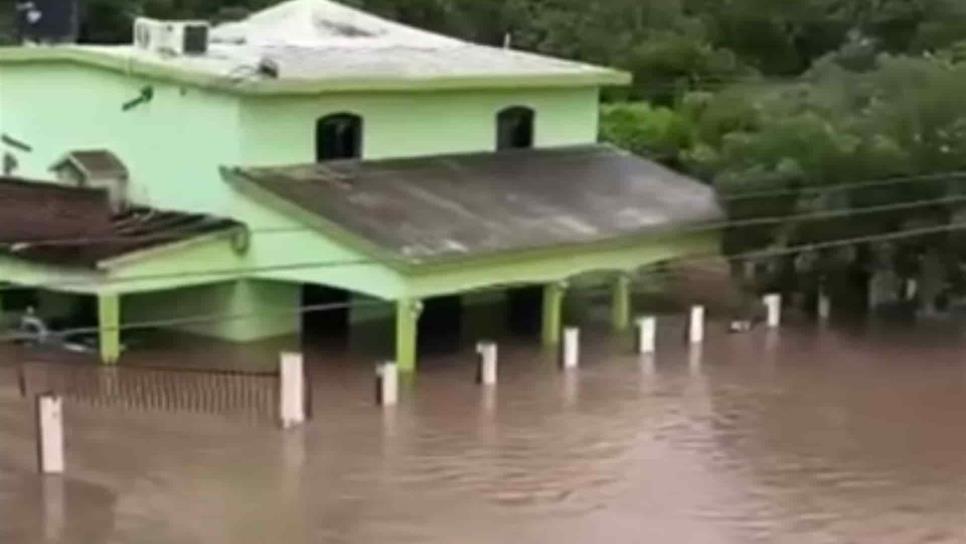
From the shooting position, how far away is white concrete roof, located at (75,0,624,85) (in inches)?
1172

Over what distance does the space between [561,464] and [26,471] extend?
221 inches

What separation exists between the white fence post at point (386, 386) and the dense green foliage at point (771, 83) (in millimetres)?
7877

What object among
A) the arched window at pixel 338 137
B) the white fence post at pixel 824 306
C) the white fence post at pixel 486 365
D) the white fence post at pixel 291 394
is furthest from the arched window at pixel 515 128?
the white fence post at pixel 291 394

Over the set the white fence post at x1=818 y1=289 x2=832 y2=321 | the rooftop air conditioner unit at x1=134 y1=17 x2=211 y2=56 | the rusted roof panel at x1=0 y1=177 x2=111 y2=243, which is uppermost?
the rooftop air conditioner unit at x1=134 y1=17 x2=211 y2=56

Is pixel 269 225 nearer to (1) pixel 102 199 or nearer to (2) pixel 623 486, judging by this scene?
(1) pixel 102 199

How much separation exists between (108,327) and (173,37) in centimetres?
550

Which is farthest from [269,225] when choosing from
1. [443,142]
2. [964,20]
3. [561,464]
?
[964,20]

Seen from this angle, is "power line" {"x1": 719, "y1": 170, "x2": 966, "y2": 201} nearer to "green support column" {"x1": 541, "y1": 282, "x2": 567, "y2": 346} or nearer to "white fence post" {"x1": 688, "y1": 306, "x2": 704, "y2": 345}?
"white fence post" {"x1": 688, "y1": 306, "x2": 704, "y2": 345}

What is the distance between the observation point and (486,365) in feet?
86.9

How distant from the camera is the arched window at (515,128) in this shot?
32.6m

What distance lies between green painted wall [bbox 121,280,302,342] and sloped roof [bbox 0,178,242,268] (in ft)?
3.60

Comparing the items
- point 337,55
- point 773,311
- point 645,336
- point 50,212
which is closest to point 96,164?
point 50,212

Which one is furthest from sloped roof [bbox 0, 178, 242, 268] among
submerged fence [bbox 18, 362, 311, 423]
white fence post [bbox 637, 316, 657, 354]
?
white fence post [bbox 637, 316, 657, 354]

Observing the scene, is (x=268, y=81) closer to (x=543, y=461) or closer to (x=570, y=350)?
(x=570, y=350)
